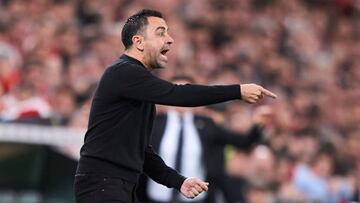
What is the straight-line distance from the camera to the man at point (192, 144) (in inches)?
358

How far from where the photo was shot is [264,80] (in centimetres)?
1430

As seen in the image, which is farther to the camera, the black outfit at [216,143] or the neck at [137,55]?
the black outfit at [216,143]

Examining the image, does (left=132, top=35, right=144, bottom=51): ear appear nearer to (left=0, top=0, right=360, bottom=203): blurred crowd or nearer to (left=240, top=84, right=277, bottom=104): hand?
(left=240, top=84, right=277, bottom=104): hand

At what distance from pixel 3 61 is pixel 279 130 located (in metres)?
3.40

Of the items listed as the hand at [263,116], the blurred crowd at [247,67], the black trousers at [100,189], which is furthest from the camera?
the blurred crowd at [247,67]

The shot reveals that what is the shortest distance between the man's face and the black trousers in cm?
69

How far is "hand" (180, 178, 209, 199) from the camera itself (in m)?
6.21

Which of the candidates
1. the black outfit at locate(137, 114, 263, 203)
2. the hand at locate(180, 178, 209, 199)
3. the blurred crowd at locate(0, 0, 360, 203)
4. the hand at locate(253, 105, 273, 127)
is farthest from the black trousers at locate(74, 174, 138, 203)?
the blurred crowd at locate(0, 0, 360, 203)

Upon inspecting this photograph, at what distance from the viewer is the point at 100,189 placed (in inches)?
238

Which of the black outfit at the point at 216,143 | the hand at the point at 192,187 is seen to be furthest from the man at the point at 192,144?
the hand at the point at 192,187

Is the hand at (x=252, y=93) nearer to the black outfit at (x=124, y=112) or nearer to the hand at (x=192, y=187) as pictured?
the black outfit at (x=124, y=112)

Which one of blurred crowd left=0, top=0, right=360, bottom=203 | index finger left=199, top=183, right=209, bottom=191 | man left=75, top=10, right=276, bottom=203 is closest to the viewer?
man left=75, top=10, right=276, bottom=203

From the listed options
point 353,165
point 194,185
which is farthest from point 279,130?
point 194,185

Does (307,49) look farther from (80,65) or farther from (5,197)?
(5,197)
